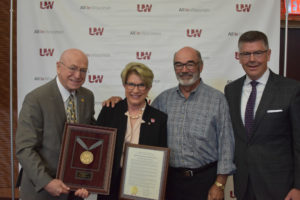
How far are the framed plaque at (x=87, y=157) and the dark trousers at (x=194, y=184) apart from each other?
1.79 feet

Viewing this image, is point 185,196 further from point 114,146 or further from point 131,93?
point 131,93

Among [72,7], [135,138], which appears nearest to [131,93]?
[135,138]

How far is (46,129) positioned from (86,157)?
1.08ft

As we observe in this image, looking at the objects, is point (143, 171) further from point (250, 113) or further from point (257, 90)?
point (257, 90)

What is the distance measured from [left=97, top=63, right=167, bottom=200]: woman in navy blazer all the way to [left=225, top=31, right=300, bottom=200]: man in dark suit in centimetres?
59

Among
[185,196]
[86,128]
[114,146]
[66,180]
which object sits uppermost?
[86,128]

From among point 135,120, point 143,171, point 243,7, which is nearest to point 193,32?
point 243,7

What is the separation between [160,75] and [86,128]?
167 cm

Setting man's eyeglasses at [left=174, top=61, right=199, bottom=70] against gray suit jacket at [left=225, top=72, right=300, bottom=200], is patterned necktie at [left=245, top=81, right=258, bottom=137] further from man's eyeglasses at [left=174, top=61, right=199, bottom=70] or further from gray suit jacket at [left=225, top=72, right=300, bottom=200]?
man's eyeglasses at [left=174, top=61, right=199, bottom=70]

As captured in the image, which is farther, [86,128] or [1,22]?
[1,22]

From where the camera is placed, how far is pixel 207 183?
6.64ft

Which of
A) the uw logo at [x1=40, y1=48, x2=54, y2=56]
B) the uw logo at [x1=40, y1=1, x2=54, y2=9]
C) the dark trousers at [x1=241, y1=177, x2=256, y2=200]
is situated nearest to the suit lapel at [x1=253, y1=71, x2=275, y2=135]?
the dark trousers at [x1=241, y1=177, x2=256, y2=200]

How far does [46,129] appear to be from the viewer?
184 cm

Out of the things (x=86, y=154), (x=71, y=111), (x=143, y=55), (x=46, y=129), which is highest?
(x=143, y=55)
